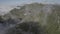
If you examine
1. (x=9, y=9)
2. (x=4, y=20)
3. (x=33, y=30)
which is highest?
(x=9, y=9)

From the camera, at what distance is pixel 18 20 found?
145 cm

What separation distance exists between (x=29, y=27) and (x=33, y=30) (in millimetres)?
53

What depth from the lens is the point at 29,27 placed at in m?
1.44

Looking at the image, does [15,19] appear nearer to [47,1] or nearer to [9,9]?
[9,9]

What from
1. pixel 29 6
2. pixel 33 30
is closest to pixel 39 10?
pixel 29 6

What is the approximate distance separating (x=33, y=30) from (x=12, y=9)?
1.04ft

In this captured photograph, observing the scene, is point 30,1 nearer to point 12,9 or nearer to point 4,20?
point 12,9

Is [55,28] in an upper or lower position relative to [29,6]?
lower

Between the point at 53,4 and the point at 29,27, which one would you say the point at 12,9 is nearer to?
the point at 29,27

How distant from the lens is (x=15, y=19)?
145 cm

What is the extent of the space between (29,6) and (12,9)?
0.18m

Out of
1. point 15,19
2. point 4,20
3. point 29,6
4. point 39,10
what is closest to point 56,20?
point 39,10

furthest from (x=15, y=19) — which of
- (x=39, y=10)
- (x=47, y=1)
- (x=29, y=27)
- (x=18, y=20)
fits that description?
(x=47, y=1)

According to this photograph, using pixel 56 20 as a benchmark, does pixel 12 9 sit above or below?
above
